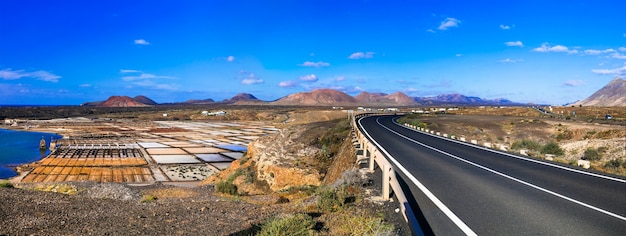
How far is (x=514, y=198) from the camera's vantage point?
26.2ft

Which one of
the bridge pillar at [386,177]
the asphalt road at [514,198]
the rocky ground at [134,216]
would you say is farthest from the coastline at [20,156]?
the asphalt road at [514,198]

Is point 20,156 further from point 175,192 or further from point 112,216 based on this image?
point 112,216

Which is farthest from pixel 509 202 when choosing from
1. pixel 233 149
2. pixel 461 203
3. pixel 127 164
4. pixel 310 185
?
pixel 233 149

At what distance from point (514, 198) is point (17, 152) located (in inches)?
2898

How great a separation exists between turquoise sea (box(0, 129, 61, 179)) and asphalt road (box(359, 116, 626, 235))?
156ft

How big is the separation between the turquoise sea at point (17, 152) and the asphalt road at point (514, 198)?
4754cm

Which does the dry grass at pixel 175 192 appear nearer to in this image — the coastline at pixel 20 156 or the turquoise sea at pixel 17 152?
the coastline at pixel 20 156

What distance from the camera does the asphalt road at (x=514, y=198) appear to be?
602 centimetres

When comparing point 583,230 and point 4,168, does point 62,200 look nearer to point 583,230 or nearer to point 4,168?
point 583,230

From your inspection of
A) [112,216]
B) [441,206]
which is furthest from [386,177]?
[112,216]

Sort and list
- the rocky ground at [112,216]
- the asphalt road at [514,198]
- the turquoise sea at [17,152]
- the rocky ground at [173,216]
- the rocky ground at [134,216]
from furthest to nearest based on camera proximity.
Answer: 1. the turquoise sea at [17,152]
2. the rocky ground at [112,216]
3. the rocky ground at [134,216]
4. the rocky ground at [173,216]
5. the asphalt road at [514,198]

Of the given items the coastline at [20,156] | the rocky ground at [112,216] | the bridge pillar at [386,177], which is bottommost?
the coastline at [20,156]

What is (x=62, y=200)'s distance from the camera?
1170cm

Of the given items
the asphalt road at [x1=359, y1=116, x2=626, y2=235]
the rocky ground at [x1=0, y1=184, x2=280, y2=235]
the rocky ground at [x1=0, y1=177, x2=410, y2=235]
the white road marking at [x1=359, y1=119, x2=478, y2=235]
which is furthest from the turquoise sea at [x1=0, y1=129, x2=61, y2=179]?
the asphalt road at [x1=359, y1=116, x2=626, y2=235]
